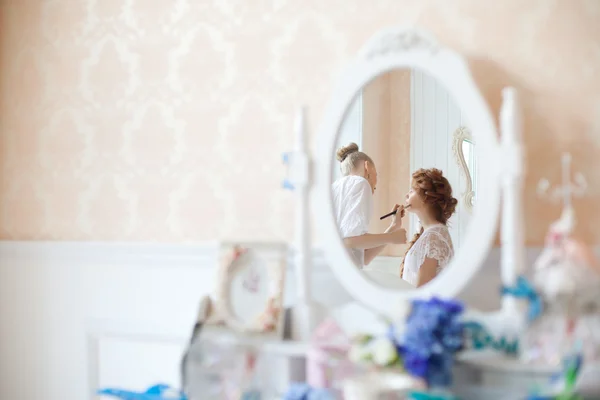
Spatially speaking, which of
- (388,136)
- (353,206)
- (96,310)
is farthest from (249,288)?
(96,310)

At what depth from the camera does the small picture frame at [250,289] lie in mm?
1898

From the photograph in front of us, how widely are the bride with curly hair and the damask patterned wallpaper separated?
222mm

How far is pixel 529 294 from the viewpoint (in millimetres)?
1554

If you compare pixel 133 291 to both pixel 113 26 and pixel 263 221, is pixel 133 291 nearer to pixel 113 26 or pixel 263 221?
pixel 263 221

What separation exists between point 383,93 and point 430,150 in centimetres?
21

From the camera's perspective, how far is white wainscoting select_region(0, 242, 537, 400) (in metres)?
2.27

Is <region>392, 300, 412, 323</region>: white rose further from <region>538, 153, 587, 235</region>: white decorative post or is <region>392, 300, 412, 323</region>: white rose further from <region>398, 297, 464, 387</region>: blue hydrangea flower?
<region>538, 153, 587, 235</region>: white decorative post

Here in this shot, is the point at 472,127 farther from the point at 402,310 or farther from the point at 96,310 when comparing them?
the point at 96,310

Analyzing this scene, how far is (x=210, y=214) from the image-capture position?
88.9 inches

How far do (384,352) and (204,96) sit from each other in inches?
44.3

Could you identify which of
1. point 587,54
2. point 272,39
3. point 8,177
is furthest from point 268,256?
point 8,177

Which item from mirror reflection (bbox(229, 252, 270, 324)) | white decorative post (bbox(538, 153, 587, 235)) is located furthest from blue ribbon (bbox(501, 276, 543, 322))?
mirror reflection (bbox(229, 252, 270, 324))

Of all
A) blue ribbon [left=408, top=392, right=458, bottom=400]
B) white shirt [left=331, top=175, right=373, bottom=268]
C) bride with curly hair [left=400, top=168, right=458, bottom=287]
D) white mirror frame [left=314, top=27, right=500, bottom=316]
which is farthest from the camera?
white shirt [left=331, top=175, right=373, bottom=268]

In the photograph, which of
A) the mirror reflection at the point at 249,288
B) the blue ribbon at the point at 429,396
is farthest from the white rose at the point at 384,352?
the mirror reflection at the point at 249,288
